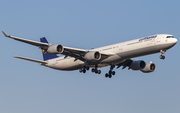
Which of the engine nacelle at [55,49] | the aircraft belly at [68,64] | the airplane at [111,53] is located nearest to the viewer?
the airplane at [111,53]

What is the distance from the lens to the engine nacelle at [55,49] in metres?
52.1

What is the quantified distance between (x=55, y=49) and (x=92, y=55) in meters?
5.83

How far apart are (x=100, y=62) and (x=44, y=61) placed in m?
12.3

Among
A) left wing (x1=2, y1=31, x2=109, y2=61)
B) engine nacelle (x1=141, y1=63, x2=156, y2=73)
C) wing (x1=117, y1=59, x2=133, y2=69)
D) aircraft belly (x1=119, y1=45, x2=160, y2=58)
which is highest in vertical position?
left wing (x1=2, y1=31, x2=109, y2=61)

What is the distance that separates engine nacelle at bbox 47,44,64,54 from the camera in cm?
5209

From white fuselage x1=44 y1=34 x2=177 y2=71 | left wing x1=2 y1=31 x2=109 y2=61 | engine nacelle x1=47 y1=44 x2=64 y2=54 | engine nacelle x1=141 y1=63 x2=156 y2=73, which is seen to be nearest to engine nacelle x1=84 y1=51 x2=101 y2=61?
left wing x1=2 y1=31 x2=109 y2=61

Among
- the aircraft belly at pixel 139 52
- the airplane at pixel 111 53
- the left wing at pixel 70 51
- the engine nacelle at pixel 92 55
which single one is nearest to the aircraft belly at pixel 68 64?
the airplane at pixel 111 53

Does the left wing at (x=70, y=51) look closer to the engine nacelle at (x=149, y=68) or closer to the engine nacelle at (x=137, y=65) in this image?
the engine nacelle at (x=137, y=65)

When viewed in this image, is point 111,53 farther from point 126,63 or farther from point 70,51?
point 126,63

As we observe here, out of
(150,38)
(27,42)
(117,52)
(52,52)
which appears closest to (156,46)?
(150,38)

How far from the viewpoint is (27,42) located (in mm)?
52219

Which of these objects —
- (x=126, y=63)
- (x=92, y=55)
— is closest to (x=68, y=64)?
(x=92, y=55)

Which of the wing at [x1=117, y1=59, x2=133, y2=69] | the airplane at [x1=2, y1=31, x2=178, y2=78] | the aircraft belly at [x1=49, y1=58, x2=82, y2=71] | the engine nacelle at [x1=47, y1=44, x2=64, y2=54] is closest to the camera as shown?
the airplane at [x1=2, y1=31, x2=178, y2=78]

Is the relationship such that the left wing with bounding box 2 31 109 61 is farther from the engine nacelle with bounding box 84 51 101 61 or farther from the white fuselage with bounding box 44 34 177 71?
the white fuselage with bounding box 44 34 177 71
